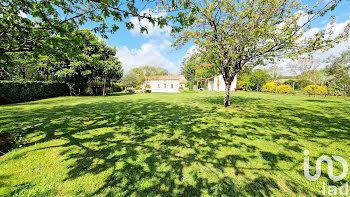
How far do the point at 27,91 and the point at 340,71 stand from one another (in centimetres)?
4549

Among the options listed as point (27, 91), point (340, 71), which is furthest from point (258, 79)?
point (27, 91)

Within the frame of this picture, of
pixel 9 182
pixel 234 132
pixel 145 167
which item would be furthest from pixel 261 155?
pixel 9 182

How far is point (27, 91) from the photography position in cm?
1415

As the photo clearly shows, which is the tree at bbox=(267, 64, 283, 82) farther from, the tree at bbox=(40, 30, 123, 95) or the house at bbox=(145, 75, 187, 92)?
the tree at bbox=(40, 30, 123, 95)

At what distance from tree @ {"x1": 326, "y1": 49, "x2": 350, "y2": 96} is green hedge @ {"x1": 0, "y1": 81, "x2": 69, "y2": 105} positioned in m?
43.8

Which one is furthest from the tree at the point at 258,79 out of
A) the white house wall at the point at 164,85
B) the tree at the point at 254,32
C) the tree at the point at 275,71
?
the tree at the point at 254,32

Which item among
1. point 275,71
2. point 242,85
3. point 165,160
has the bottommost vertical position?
point 165,160

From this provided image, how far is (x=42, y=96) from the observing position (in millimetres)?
16516

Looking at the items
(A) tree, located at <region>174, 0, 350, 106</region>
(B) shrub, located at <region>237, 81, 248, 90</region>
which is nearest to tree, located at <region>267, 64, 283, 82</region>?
(B) shrub, located at <region>237, 81, 248, 90</region>

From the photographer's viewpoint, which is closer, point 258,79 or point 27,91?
point 27,91

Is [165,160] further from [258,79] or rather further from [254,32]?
[258,79]

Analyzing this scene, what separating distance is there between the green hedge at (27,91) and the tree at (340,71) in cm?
4382

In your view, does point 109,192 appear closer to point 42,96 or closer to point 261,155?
point 261,155

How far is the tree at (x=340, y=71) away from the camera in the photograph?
20.3 metres
